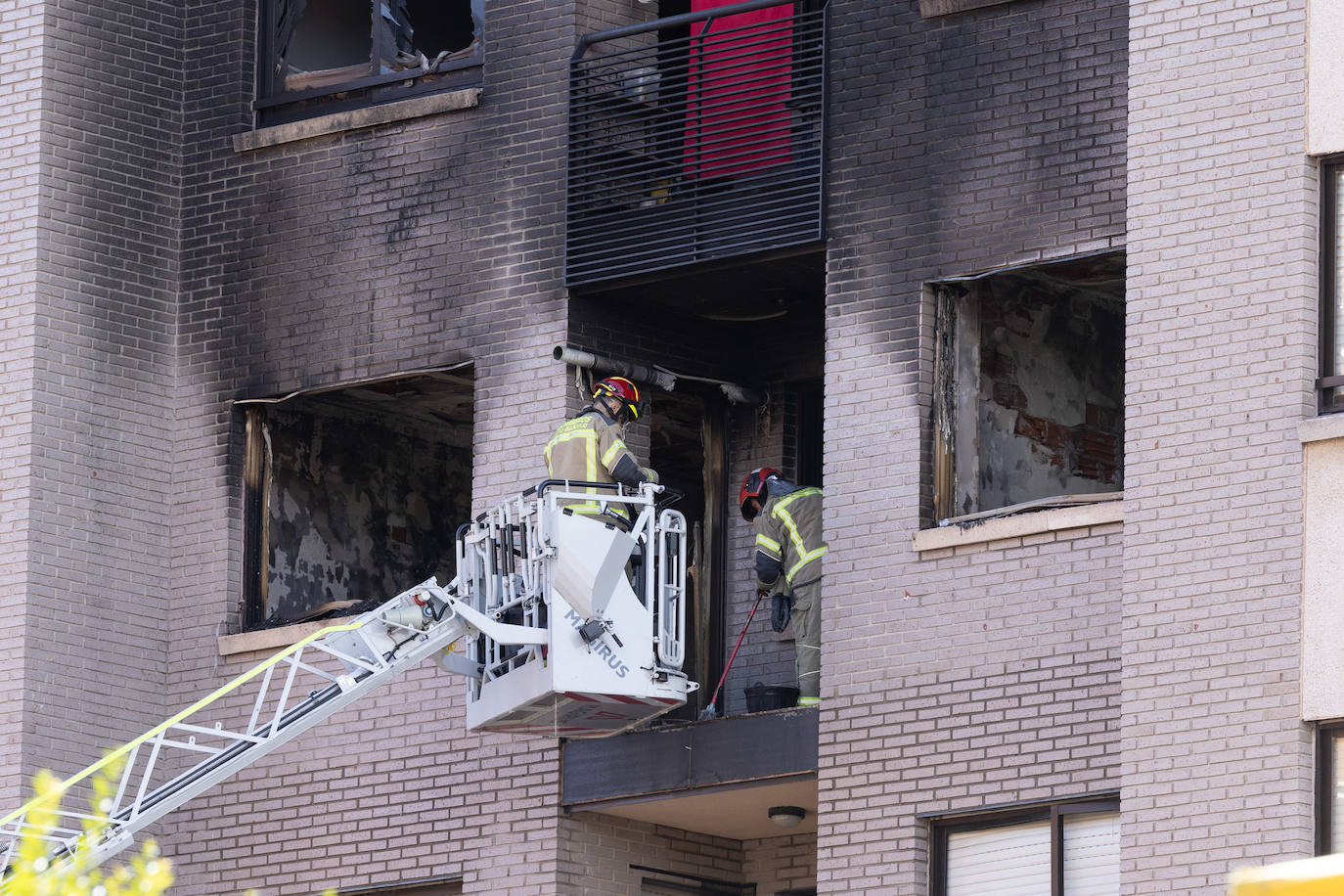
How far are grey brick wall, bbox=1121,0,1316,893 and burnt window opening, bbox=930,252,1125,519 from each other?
5.62 ft

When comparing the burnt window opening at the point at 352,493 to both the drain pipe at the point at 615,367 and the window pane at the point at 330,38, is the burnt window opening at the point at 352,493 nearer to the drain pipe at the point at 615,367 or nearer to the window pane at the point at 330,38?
the drain pipe at the point at 615,367

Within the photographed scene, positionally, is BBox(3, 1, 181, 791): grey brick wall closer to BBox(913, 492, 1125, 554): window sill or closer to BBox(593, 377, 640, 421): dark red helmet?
BBox(593, 377, 640, 421): dark red helmet

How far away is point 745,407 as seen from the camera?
63.8 feet

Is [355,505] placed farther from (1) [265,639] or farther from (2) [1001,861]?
(2) [1001,861]

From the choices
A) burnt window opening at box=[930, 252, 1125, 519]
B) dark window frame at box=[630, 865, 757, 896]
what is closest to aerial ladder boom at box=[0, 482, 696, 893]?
burnt window opening at box=[930, 252, 1125, 519]

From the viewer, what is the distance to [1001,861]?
1566cm

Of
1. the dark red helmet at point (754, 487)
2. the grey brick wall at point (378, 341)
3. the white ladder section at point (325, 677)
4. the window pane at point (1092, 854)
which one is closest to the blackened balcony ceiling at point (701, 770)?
the grey brick wall at point (378, 341)

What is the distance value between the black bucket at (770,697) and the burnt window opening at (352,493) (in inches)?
113

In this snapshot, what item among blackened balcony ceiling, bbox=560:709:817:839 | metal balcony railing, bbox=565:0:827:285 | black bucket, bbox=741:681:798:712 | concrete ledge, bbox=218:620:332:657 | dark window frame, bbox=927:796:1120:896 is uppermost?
metal balcony railing, bbox=565:0:827:285

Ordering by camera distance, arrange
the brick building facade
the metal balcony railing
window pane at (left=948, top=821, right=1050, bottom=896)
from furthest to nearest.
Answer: the metal balcony railing → window pane at (left=948, top=821, right=1050, bottom=896) → the brick building facade

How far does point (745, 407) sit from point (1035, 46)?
13.2 feet

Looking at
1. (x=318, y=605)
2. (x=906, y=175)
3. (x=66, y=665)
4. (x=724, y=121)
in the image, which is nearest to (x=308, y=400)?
(x=318, y=605)

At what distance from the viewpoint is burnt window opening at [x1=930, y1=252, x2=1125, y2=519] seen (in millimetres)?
16734

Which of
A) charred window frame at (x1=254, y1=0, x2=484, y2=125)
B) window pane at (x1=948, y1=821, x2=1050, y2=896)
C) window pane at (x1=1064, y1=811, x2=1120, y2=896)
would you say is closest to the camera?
window pane at (x1=1064, y1=811, x2=1120, y2=896)
